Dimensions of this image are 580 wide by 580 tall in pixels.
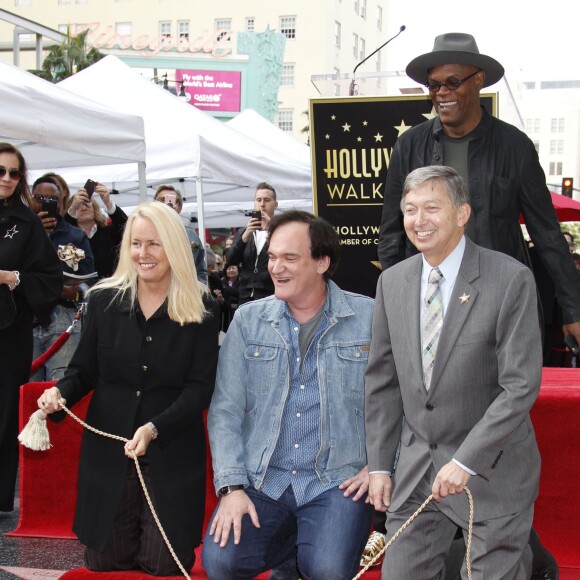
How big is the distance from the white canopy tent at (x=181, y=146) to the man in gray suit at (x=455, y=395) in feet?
17.9

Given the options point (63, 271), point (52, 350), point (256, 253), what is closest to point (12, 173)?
point (52, 350)

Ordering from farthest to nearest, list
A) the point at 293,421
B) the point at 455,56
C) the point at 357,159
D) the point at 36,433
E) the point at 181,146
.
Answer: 1. the point at 181,146
2. the point at 357,159
3. the point at 455,56
4. the point at 36,433
5. the point at 293,421

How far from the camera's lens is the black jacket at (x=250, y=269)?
27.3 ft

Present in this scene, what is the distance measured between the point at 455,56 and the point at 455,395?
159 centimetres

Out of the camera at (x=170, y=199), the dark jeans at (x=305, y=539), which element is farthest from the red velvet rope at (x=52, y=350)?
the camera at (x=170, y=199)

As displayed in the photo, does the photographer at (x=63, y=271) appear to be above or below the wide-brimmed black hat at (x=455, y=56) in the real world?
below

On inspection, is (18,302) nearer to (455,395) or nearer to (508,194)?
(508,194)

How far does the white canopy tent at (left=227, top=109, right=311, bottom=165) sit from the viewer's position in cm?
1349

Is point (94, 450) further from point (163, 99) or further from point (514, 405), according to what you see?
point (163, 99)

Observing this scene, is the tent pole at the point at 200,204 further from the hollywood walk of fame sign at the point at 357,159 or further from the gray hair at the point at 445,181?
the gray hair at the point at 445,181

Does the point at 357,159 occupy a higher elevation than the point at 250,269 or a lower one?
higher

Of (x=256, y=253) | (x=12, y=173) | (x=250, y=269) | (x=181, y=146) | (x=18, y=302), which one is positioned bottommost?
(x=18, y=302)

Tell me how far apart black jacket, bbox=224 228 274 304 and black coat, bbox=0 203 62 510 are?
3339 millimetres

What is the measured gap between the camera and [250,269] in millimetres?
8508
